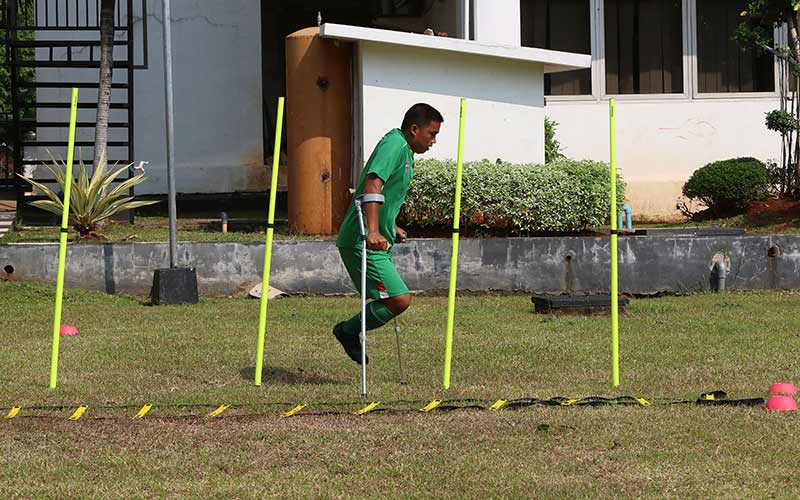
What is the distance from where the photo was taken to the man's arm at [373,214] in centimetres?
854

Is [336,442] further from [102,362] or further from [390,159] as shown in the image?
[102,362]

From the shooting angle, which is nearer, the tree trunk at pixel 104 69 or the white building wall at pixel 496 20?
the tree trunk at pixel 104 69

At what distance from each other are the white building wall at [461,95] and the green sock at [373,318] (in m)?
6.88

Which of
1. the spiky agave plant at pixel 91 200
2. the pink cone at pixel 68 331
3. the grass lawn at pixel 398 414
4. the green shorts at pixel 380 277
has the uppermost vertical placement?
the spiky agave plant at pixel 91 200

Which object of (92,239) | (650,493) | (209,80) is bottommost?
(650,493)

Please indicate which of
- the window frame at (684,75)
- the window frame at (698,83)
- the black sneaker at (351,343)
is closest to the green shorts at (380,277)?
the black sneaker at (351,343)

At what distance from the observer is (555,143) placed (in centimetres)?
1809

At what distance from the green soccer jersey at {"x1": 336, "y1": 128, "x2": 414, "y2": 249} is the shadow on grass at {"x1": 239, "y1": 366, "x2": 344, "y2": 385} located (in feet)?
3.11

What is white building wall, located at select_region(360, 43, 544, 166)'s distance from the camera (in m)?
15.9

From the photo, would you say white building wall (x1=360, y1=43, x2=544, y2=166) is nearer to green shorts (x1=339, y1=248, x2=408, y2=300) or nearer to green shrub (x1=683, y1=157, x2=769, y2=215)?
green shrub (x1=683, y1=157, x2=769, y2=215)

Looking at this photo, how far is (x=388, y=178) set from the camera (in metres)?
8.69

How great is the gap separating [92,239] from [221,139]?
6255 mm

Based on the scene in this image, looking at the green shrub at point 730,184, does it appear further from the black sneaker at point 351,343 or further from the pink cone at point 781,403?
the pink cone at point 781,403

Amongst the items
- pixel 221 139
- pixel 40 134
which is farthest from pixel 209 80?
pixel 40 134
